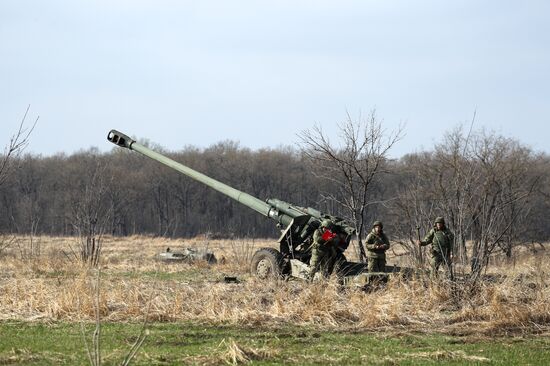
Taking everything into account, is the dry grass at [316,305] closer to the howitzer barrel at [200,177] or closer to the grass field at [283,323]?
the grass field at [283,323]

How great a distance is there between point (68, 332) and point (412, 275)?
22.6 feet

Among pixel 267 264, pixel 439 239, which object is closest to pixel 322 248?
Answer: pixel 267 264

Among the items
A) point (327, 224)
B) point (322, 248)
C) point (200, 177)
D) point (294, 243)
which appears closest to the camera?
point (322, 248)

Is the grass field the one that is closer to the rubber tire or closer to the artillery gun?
the rubber tire

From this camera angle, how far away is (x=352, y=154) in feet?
64.3

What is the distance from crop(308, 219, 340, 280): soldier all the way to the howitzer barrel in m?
2.05

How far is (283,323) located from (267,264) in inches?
225

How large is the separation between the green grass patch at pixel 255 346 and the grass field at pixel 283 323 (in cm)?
2

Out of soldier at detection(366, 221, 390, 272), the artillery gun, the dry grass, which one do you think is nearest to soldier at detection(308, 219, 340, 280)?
the artillery gun

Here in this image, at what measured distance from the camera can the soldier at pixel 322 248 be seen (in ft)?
53.2

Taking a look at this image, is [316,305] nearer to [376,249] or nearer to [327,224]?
[376,249]

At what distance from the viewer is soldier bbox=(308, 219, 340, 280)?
53.2 ft

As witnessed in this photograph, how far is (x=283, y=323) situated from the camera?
464 inches

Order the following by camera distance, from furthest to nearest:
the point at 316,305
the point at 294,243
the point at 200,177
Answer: the point at 200,177, the point at 294,243, the point at 316,305
